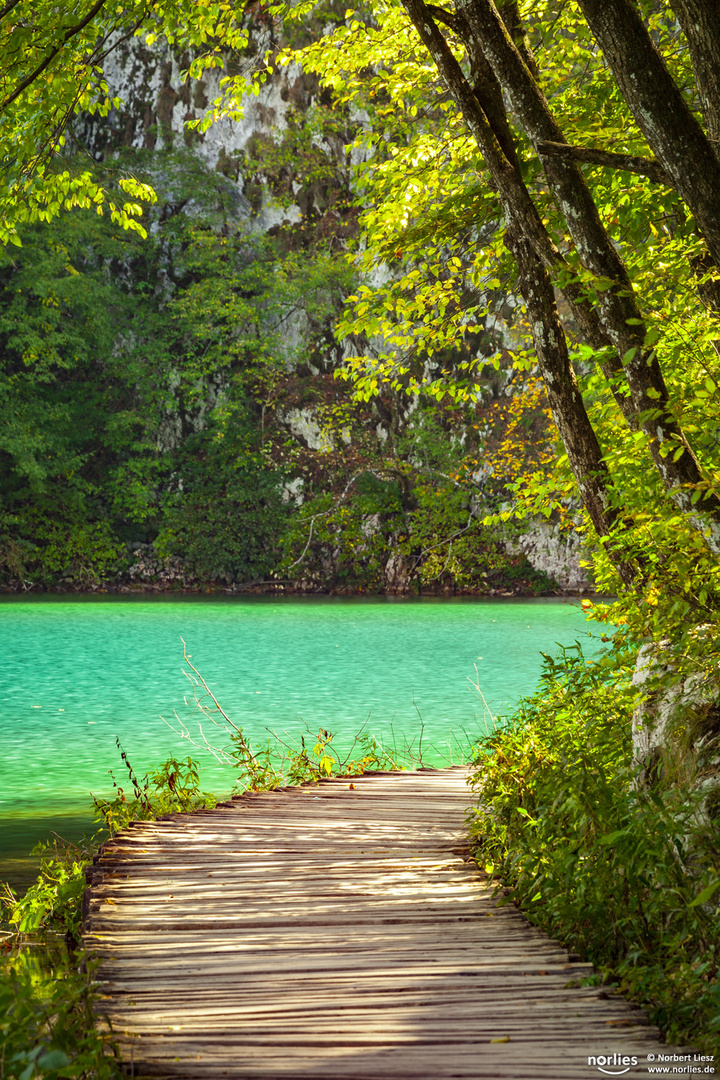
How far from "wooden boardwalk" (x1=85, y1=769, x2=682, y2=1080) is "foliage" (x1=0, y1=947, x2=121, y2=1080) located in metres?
0.10

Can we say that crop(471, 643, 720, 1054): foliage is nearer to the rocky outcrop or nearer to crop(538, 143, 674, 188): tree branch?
the rocky outcrop

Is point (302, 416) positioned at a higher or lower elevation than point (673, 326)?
higher

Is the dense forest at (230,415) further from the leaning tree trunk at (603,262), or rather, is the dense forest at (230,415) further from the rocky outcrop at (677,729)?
the rocky outcrop at (677,729)

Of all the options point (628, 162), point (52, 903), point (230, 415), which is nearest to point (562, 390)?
point (628, 162)

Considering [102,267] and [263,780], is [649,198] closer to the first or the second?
[263,780]

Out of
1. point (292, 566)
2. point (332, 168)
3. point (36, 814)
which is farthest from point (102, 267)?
point (36, 814)

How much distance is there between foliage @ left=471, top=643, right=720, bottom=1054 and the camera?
2730 mm

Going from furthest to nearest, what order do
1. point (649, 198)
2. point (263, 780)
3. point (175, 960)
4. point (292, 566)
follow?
point (292, 566), point (263, 780), point (649, 198), point (175, 960)

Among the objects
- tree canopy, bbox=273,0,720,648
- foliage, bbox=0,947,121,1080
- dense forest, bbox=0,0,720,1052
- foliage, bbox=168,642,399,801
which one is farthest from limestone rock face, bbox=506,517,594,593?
foliage, bbox=0,947,121,1080

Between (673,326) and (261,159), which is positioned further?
(261,159)

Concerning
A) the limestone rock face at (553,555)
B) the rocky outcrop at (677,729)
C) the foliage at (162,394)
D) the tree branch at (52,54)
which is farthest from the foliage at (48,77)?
the foliage at (162,394)

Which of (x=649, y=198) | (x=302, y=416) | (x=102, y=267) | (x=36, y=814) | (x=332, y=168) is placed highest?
(x=332, y=168)

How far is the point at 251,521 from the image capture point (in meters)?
31.3

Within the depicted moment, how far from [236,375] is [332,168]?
7512 mm
